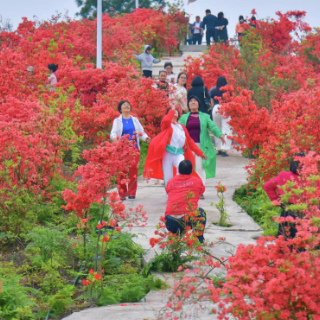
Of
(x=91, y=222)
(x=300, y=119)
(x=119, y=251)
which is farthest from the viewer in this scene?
(x=300, y=119)

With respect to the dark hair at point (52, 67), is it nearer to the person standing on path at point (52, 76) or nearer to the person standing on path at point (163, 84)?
the person standing on path at point (52, 76)

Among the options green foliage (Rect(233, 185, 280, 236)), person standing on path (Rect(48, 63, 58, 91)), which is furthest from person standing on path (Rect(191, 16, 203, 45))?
green foliage (Rect(233, 185, 280, 236))

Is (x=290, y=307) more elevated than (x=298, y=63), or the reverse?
(x=298, y=63)

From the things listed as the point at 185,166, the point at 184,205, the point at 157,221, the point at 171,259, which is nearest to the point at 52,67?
the point at 157,221

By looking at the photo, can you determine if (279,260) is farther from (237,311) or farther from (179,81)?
(179,81)

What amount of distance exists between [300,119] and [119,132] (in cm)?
266

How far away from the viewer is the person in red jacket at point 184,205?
709cm

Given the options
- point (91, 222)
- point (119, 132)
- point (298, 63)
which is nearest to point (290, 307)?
point (91, 222)

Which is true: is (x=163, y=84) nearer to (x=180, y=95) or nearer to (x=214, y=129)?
(x=180, y=95)

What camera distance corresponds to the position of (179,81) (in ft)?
47.2

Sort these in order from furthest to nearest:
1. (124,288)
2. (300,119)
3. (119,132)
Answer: (119,132), (300,119), (124,288)

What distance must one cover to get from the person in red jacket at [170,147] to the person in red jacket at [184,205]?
221 centimetres

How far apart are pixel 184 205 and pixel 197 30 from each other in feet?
83.5

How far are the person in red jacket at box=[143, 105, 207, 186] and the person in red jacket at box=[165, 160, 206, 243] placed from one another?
2.21 m
